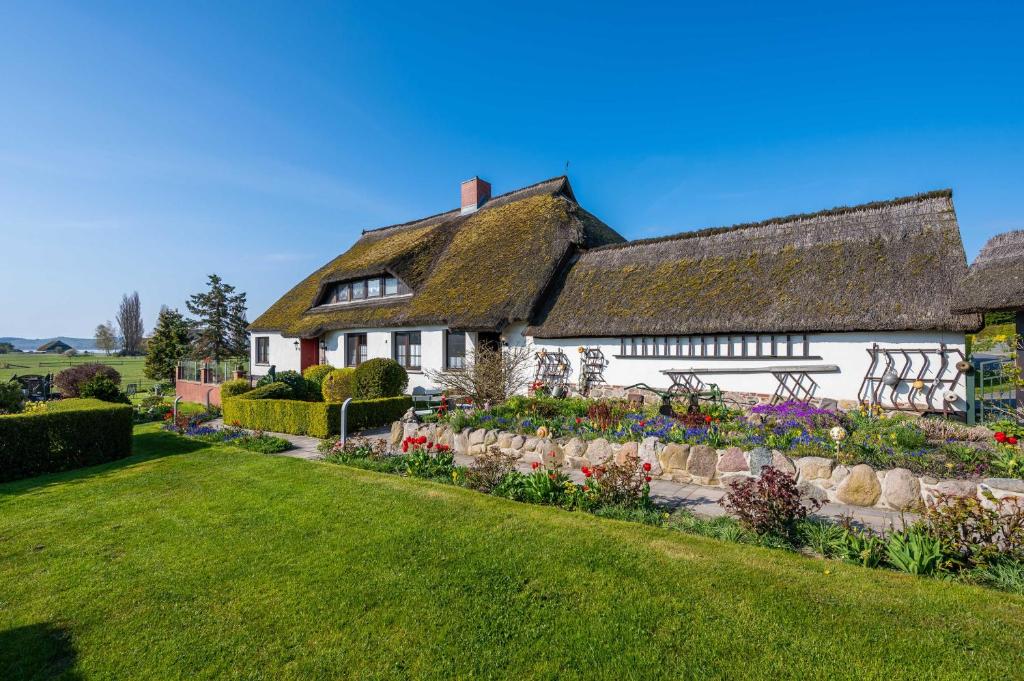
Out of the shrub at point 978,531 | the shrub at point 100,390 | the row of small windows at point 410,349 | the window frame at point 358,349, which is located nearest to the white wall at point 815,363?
the row of small windows at point 410,349

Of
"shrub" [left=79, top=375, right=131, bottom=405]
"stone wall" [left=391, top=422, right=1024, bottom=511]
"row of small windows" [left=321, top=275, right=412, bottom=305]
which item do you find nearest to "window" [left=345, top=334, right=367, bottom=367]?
"row of small windows" [left=321, top=275, right=412, bottom=305]

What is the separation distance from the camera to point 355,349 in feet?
63.2

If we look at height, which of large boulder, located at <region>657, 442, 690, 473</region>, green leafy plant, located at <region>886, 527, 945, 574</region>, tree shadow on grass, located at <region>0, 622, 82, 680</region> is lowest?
tree shadow on grass, located at <region>0, 622, 82, 680</region>

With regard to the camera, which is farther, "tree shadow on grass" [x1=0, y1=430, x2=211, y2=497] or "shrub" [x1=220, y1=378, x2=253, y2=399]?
"shrub" [x1=220, y1=378, x2=253, y2=399]

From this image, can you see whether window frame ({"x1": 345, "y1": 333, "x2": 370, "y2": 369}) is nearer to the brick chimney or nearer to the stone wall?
the brick chimney

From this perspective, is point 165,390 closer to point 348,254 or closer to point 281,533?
point 348,254

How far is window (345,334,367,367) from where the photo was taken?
62.2ft

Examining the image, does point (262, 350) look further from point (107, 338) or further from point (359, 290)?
point (107, 338)

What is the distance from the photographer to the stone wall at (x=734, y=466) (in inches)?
195

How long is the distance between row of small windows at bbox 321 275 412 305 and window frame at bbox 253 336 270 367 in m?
4.49

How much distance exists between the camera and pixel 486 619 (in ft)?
10.7

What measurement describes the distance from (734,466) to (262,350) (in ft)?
77.1

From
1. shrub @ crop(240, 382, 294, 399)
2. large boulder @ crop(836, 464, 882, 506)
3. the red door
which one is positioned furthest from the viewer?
the red door

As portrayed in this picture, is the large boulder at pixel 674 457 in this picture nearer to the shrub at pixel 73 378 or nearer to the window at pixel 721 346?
the window at pixel 721 346
